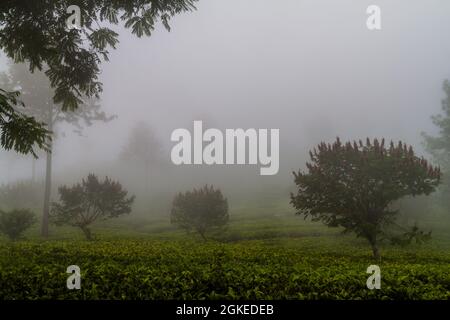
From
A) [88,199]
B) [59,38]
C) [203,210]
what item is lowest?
[203,210]

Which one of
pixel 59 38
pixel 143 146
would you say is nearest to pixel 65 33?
pixel 59 38

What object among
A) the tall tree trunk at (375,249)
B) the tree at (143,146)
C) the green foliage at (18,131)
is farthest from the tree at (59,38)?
the tree at (143,146)

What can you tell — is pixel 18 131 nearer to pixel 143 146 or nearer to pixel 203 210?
pixel 203 210

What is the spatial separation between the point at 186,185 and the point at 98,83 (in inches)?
2155

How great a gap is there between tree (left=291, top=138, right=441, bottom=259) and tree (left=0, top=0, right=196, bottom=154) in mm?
7533

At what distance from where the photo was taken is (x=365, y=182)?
12398 millimetres

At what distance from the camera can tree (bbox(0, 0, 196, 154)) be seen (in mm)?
9023

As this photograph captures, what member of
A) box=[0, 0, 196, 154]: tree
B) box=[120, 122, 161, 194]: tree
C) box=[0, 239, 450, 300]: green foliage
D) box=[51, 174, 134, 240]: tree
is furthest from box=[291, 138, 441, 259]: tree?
box=[120, 122, 161, 194]: tree

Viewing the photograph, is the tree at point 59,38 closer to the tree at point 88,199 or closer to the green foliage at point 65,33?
the green foliage at point 65,33

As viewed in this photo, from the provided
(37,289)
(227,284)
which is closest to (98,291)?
(37,289)

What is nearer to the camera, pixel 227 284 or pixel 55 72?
pixel 227 284

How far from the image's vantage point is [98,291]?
258 inches

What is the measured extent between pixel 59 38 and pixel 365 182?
1125 centimetres
